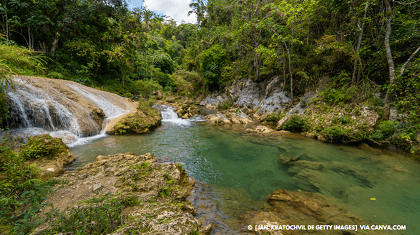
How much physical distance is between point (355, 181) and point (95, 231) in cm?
671

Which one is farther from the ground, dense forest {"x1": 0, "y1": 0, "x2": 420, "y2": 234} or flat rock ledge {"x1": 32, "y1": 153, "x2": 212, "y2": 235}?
dense forest {"x1": 0, "y1": 0, "x2": 420, "y2": 234}

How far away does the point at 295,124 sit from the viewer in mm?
10125

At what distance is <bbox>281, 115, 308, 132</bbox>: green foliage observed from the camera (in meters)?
10.0

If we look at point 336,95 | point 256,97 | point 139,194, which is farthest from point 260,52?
point 139,194

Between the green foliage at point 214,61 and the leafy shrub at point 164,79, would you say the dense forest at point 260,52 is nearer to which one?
the green foliage at point 214,61

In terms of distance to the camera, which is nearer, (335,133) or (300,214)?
(300,214)

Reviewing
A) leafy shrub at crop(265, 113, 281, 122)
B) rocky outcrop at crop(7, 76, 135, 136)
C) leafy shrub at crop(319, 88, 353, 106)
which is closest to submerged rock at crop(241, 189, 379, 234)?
leafy shrub at crop(319, 88, 353, 106)

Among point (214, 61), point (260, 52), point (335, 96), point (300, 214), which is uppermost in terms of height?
point (214, 61)

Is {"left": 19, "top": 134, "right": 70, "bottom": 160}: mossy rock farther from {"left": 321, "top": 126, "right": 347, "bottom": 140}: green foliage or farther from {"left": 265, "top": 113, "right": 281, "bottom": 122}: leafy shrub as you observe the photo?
{"left": 265, "top": 113, "right": 281, "bottom": 122}: leafy shrub

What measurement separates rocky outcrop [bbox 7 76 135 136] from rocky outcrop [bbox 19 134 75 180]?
3.06m

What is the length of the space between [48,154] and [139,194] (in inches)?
167

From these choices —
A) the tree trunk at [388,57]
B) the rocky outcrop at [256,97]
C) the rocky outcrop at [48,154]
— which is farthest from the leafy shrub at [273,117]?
the rocky outcrop at [48,154]

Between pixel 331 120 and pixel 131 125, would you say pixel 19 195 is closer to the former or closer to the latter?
pixel 131 125

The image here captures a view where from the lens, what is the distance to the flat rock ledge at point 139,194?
2191 mm
